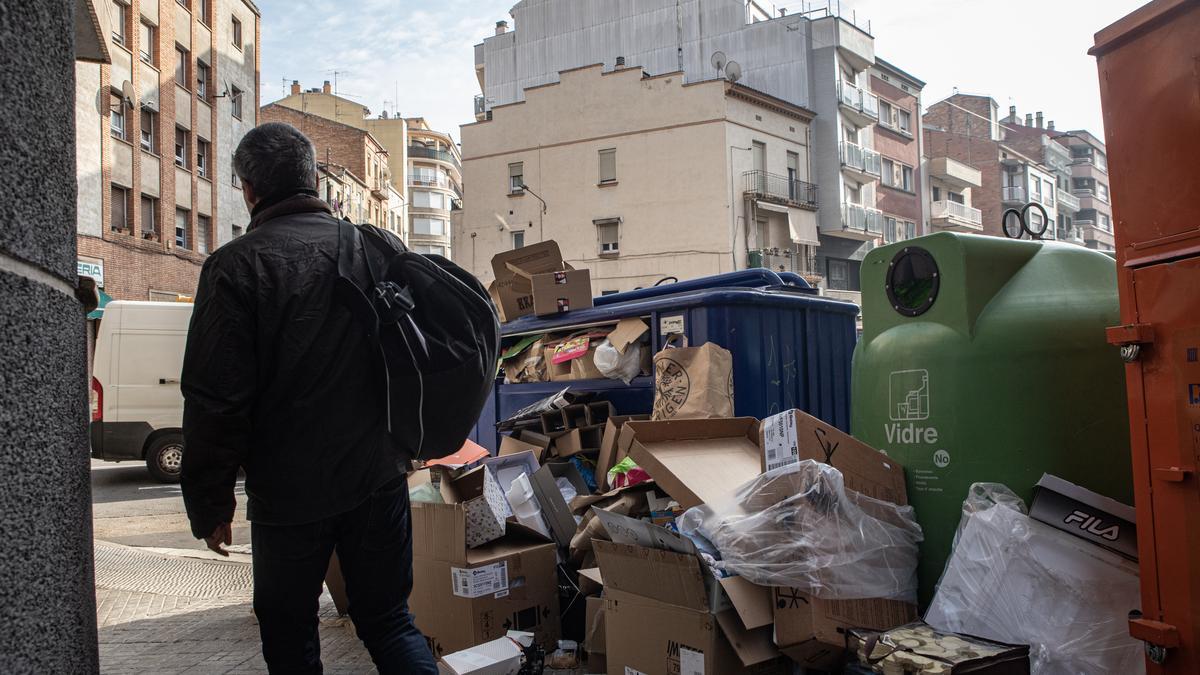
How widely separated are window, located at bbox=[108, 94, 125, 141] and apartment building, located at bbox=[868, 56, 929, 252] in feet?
89.1

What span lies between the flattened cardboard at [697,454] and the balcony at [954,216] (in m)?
39.6

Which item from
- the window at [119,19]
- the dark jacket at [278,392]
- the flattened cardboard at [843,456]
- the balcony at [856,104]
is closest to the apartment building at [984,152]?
the balcony at [856,104]

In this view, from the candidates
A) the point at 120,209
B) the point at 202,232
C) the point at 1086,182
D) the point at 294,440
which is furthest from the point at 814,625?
the point at 1086,182

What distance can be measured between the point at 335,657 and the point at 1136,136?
11.9 ft

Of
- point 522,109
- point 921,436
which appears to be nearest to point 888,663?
point 921,436

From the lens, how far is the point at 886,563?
303 centimetres

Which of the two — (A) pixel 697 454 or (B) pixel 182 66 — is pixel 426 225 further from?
(A) pixel 697 454

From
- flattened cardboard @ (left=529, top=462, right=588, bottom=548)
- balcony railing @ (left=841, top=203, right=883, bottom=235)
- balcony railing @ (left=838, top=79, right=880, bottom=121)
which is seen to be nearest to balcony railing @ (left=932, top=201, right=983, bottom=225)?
balcony railing @ (left=838, top=79, right=880, bottom=121)

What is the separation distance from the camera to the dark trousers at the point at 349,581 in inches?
91.0

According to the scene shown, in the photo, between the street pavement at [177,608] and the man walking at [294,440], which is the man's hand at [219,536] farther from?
the street pavement at [177,608]

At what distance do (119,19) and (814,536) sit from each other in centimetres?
2345

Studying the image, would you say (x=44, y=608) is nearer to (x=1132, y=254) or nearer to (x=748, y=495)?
(x=748, y=495)

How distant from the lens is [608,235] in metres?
30.2

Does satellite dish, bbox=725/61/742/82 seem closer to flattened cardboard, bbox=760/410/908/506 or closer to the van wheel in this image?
the van wheel
